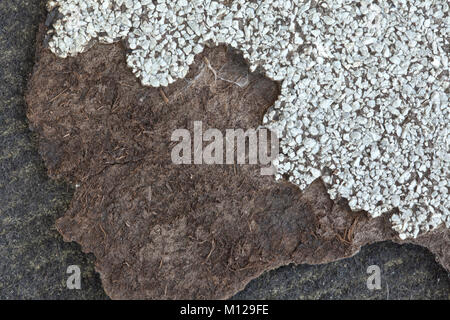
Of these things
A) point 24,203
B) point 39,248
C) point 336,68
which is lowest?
point 39,248

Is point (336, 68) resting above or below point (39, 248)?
above

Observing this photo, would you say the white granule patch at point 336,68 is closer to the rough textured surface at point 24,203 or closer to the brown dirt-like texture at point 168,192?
the brown dirt-like texture at point 168,192

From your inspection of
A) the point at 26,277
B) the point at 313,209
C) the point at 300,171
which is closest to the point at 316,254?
the point at 313,209

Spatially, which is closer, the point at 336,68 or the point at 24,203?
the point at 336,68

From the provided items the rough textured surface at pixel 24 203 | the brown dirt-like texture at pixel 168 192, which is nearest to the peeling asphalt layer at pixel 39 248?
the rough textured surface at pixel 24 203

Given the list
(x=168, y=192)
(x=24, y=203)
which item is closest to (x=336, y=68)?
(x=168, y=192)

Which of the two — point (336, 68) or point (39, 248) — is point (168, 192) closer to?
point (39, 248)
